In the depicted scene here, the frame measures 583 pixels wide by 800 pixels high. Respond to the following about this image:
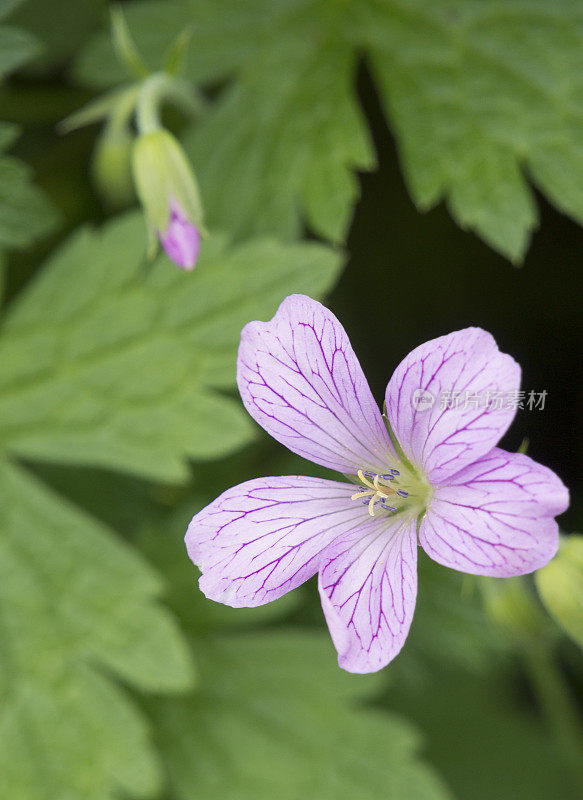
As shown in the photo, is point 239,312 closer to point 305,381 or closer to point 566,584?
point 305,381

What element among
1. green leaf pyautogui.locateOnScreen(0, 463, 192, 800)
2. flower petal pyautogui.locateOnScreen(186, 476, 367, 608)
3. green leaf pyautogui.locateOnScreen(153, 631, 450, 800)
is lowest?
green leaf pyautogui.locateOnScreen(153, 631, 450, 800)

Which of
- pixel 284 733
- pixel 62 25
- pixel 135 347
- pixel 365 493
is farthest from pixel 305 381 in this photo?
pixel 62 25

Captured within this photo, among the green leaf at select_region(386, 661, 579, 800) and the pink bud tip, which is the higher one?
the pink bud tip

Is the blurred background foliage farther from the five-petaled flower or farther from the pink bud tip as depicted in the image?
the five-petaled flower

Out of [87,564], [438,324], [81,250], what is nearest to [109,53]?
[81,250]

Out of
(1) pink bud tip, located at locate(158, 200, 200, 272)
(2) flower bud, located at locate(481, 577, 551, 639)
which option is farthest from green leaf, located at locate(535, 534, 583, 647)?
(1) pink bud tip, located at locate(158, 200, 200, 272)

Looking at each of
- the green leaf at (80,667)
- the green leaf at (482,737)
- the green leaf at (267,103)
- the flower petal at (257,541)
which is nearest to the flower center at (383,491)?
the flower petal at (257,541)

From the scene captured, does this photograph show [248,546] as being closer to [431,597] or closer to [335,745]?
[335,745]
